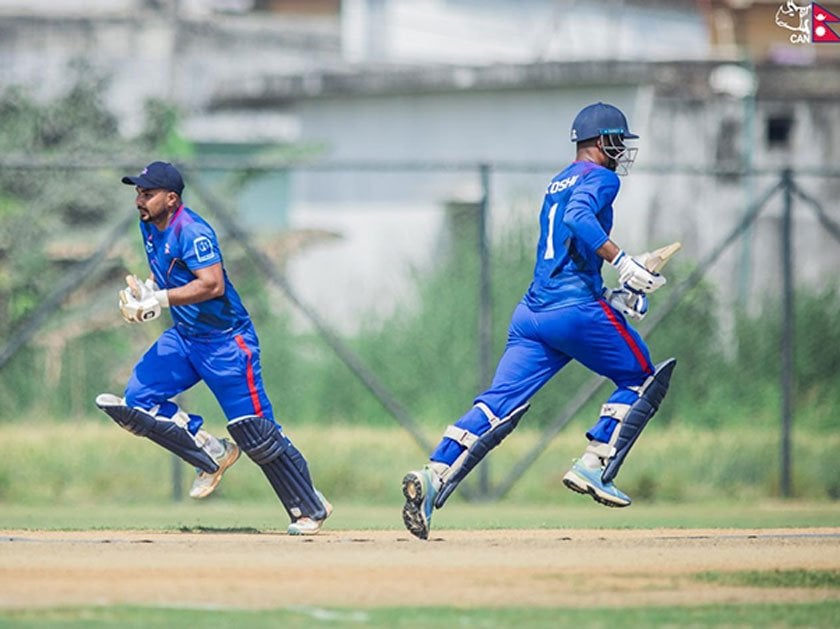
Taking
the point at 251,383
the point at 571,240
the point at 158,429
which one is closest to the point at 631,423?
the point at 571,240

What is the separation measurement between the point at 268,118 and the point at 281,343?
544 inches

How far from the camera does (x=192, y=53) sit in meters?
36.5

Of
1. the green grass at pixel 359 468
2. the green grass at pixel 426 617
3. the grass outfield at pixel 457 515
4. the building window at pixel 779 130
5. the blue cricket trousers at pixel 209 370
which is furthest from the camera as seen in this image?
the building window at pixel 779 130

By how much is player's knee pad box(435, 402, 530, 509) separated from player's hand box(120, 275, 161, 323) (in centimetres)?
177

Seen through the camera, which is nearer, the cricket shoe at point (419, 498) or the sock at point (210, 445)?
the cricket shoe at point (419, 498)

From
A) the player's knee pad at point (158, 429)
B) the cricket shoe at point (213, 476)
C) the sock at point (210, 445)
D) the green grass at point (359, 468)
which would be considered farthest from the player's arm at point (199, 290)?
the green grass at point (359, 468)

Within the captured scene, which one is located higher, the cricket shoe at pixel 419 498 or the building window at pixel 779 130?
the building window at pixel 779 130

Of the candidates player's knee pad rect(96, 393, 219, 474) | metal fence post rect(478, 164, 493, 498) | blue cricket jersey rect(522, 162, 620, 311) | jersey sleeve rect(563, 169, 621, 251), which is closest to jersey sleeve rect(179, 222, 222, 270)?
player's knee pad rect(96, 393, 219, 474)

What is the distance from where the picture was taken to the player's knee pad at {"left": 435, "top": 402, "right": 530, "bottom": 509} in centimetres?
1062

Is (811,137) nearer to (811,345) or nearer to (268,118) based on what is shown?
(811,345)

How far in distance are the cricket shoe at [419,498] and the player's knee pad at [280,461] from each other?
92cm

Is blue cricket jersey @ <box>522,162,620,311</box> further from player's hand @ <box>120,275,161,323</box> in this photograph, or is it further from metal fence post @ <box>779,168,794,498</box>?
metal fence post @ <box>779,168,794,498</box>

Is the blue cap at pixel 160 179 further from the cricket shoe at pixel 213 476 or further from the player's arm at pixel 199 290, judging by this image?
the cricket shoe at pixel 213 476

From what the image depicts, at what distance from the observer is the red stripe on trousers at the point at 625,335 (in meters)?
10.7
